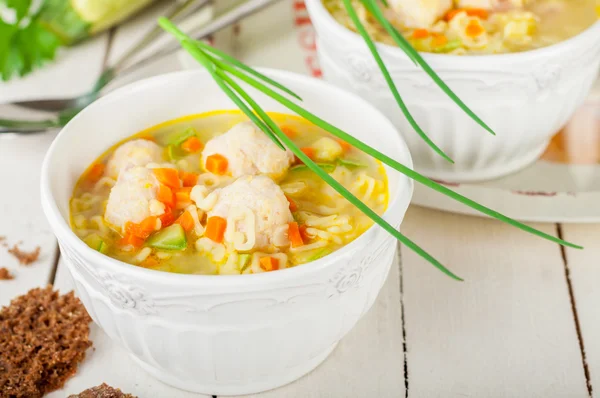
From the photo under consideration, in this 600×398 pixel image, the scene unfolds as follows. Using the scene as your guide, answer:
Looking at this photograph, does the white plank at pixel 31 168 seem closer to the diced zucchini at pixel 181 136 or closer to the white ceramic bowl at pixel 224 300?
the white ceramic bowl at pixel 224 300

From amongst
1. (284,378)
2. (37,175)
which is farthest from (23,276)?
(284,378)

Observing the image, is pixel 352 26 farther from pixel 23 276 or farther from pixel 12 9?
pixel 12 9

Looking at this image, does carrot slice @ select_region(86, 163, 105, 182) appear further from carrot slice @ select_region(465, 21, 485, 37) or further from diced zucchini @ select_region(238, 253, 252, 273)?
carrot slice @ select_region(465, 21, 485, 37)

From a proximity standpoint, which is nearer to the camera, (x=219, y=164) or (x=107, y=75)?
(x=219, y=164)

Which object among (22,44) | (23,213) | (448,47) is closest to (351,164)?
(448,47)

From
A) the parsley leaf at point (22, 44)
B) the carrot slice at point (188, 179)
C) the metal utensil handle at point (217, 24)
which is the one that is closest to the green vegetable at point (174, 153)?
the carrot slice at point (188, 179)

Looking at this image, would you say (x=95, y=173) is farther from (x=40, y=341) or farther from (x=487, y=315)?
(x=487, y=315)
